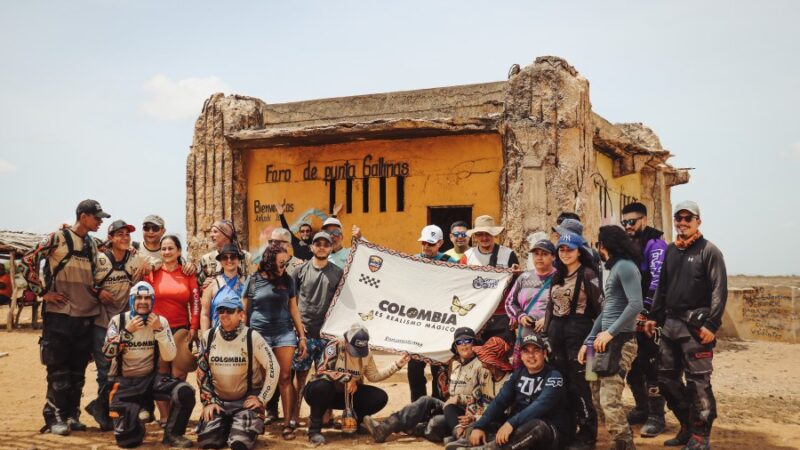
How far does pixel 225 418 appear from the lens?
18.2ft

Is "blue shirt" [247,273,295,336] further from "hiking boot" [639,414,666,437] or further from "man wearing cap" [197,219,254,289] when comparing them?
"hiking boot" [639,414,666,437]

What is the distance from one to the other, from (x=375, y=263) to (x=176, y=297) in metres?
1.90

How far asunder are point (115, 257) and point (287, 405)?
204cm

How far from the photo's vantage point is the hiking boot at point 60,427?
232 inches

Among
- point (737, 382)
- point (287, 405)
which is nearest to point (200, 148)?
point (287, 405)

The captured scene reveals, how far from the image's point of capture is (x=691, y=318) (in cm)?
514

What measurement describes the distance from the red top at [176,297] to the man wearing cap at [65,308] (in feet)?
1.94

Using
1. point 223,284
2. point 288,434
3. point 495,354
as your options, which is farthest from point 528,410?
point 223,284

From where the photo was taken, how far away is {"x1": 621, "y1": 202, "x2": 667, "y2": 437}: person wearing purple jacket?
19.6ft

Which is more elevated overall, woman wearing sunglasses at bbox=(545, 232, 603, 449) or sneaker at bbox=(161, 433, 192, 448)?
woman wearing sunglasses at bbox=(545, 232, 603, 449)

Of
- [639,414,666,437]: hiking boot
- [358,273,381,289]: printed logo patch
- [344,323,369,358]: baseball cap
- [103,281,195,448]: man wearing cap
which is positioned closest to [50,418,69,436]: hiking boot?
[103,281,195,448]: man wearing cap

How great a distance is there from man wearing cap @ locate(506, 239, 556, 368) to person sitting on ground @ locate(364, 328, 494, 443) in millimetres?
264

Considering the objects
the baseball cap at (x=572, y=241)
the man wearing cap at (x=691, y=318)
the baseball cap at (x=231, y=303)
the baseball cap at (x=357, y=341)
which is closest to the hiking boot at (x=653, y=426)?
the man wearing cap at (x=691, y=318)

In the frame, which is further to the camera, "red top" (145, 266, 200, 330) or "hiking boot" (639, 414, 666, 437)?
"red top" (145, 266, 200, 330)
